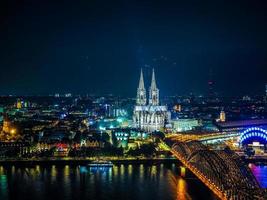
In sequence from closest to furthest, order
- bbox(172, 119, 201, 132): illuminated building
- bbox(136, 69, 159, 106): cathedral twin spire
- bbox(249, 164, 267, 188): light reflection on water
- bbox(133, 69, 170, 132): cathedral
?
1. bbox(249, 164, 267, 188): light reflection on water
2. bbox(133, 69, 170, 132): cathedral
3. bbox(136, 69, 159, 106): cathedral twin spire
4. bbox(172, 119, 201, 132): illuminated building

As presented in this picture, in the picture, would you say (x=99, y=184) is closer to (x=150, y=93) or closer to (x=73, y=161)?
(x=73, y=161)

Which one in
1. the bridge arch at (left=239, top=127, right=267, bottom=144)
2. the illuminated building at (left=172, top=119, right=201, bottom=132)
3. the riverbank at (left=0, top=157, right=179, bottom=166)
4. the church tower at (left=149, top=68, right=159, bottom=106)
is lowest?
the riverbank at (left=0, top=157, right=179, bottom=166)

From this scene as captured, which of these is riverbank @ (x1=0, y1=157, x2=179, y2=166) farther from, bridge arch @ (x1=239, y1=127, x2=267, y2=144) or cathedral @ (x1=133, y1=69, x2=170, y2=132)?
cathedral @ (x1=133, y1=69, x2=170, y2=132)

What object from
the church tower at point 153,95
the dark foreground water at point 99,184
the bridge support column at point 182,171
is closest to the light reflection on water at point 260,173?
the dark foreground water at point 99,184

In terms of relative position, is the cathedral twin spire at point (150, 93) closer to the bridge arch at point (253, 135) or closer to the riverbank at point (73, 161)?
the bridge arch at point (253, 135)

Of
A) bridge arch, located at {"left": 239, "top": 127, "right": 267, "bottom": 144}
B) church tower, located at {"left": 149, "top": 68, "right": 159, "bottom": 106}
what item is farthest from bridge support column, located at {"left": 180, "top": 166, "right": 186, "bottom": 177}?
church tower, located at {"left": 149, "top": 68, "right": 159, "bottom": 106}

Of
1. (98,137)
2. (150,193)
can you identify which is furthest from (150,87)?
(150,193)

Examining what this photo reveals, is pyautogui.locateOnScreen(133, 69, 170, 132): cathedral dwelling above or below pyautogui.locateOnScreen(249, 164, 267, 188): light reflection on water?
above
